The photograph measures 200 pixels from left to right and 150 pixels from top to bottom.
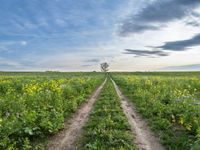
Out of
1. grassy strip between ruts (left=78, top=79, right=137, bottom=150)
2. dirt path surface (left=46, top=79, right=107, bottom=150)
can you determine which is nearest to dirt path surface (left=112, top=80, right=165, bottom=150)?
grassy strip between ruts (left=78, top=79, right=137, bottom=150)

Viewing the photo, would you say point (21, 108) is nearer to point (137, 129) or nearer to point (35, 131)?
point (35, 131)

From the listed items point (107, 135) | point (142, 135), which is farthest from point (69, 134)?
point (142, 135)

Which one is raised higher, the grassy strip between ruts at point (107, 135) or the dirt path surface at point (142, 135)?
the grassy strip between ruts at point (107, 135)

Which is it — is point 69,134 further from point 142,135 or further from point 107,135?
point 142,135

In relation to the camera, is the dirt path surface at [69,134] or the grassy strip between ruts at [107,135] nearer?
the grassy strip between ruts at [107,135]

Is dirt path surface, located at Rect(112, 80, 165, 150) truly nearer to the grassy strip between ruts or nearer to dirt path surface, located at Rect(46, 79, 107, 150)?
the grassy strip between ruts

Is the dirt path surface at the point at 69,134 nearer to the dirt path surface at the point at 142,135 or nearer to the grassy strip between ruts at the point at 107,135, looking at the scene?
the grassy strip between ruts at the point at 107,135

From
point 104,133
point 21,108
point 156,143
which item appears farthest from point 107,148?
point 21,108

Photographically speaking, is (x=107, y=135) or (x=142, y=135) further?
(x=142, y=135)

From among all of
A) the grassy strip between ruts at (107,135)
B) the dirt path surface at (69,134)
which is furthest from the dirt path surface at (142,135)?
the dirt path surface at (69,134)

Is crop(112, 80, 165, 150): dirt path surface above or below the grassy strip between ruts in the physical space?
below

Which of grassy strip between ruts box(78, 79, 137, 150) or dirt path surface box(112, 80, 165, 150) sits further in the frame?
dirt path surface box(112, 80, 165, 150)

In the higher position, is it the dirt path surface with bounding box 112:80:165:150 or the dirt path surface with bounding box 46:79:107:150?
the dirt path surface with bounding box 46:79:107:150

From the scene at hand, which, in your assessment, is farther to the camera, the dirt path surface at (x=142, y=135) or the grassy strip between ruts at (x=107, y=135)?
the dirt path surface at (x=142, y=135)
